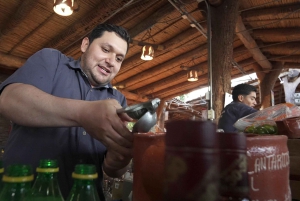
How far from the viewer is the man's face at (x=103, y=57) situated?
124 centimetres

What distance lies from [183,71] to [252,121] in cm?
553

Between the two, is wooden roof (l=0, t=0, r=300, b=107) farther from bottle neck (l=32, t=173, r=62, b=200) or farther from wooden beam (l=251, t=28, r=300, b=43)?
bottle neck (l=32, t=173, r=62, b=200)

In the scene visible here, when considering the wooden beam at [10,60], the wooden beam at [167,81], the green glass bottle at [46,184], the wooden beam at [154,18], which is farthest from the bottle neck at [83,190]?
the wooden beam at [167,81]

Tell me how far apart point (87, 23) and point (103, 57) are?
7.73 feet

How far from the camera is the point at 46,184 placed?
51cm

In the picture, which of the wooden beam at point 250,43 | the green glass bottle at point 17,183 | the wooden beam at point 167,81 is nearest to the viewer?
the green glass bottle at point 17,183

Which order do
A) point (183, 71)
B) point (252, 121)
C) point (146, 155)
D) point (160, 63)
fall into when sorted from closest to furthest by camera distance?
point (146, 155) < point (252, 121) < point (160, 63) < point (183, 71)

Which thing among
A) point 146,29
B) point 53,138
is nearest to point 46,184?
point 53,138

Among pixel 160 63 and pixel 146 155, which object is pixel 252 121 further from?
pixel 160 63

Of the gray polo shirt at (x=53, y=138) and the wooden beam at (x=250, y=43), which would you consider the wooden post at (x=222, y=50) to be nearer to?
the wooden beam at (x=250, y=43)

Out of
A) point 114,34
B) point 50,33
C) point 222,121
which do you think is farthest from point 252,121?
point 50,33

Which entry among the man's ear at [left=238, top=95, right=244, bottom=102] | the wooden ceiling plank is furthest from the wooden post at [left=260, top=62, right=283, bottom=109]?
the man's ear at [left=238, top=95, right=244, bottom=102]

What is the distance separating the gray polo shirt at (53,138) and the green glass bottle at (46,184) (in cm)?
51

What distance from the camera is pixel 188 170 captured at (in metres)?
0.30
